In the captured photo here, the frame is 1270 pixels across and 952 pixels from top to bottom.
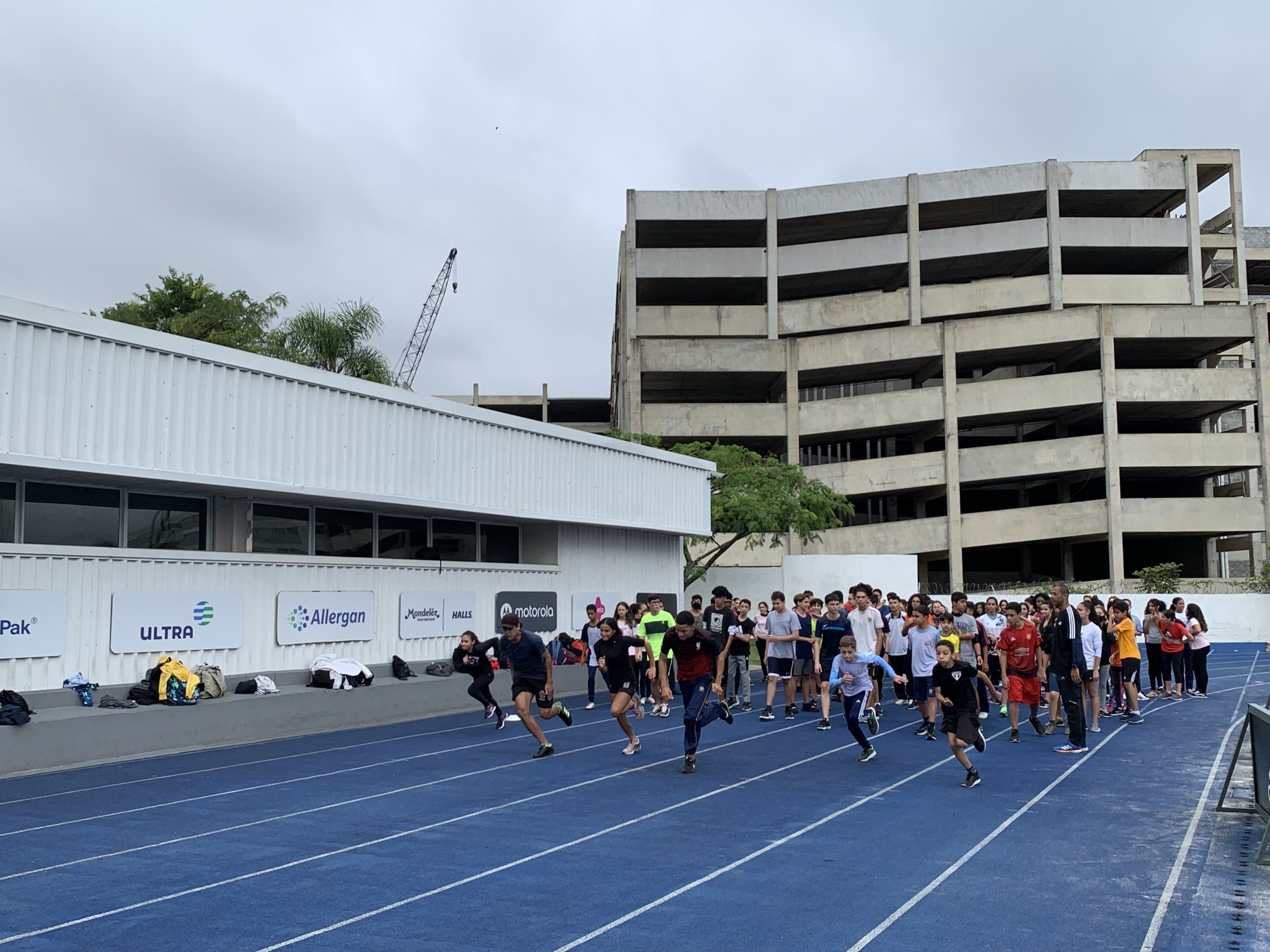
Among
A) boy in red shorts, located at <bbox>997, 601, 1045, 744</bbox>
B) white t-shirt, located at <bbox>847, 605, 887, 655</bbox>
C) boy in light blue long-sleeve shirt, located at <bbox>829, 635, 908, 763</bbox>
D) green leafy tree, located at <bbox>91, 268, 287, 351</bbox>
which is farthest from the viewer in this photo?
green leafy tree, located at <bbox>91, 268, 287, 351</bbox>

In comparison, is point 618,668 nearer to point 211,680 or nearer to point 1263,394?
point 211,680

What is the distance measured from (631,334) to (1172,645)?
4037cm

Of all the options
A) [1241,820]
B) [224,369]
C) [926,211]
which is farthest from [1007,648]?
[926,211]

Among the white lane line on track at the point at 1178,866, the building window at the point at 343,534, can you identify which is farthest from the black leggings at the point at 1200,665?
the building window at the point at 343,534

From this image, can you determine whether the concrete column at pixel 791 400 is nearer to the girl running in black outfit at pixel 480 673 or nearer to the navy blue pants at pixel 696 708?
the girl running in black outfit at pixel 480 673

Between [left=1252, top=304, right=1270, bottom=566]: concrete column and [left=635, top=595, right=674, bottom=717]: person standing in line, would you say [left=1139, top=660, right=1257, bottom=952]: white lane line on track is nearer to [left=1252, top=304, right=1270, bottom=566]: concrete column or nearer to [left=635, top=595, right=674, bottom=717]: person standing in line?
[left=635, top=595, right=674, bottom=717]: person standing in line

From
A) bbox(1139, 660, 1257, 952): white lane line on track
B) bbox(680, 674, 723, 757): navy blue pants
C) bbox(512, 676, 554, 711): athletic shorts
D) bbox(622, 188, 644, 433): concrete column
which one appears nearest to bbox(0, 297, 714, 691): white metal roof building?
bbox(512, 676, 554, 711): athletic shorts

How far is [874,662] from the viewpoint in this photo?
48.9 feet

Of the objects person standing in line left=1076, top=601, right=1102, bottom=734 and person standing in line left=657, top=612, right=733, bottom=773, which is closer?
person standing in line left=657, top=612, right=733, bottom=773

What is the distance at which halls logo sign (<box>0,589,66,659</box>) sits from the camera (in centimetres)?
1395

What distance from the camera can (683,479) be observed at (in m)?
28.6

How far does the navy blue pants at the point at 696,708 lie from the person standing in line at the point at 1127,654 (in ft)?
27.8

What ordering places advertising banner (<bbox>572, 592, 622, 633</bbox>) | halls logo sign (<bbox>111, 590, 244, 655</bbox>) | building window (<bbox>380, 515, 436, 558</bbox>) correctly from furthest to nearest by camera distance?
advertising banner (<bbox>572, 592, 622, 633</bbox>)
building window (<bbox>380, 515, 436, 558</bbox>)
halls logo sign (<bbox>111, 590, 244, 655</bbox>)

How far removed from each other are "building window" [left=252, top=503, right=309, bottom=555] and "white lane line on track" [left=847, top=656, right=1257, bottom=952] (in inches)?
476
